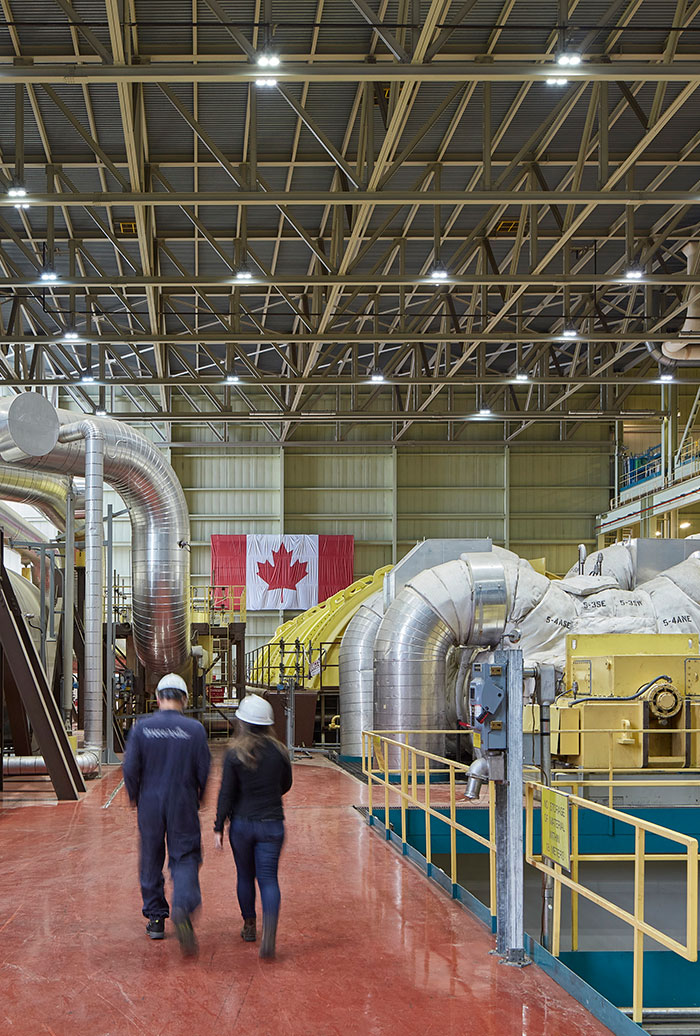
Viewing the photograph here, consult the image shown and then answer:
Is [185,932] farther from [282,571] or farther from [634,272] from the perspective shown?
[282,571]

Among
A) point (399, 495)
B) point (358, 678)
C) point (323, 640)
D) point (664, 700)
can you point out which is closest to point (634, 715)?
point (664, 700)

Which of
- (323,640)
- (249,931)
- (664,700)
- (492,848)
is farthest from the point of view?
(323,640)

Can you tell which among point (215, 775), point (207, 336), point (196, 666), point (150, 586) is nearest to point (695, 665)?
point (215, 775)

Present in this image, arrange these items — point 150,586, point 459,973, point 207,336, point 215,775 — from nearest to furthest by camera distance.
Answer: point 459,973 < point 215,775 < point 150,586 < point 207,336

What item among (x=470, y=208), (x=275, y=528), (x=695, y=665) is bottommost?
(x=695, y=665)

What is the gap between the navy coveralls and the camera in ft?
21.7

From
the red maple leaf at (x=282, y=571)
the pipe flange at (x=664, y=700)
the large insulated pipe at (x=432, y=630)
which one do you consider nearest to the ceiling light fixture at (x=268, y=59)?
the large insulated pipe at (x=432, y=630)

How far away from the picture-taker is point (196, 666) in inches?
918

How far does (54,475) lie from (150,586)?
306 centimetres

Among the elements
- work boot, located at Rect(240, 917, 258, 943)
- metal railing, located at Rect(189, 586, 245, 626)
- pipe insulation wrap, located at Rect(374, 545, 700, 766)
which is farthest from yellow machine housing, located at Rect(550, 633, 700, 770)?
metal railing, located at Rect(189, 586, 245, 626)

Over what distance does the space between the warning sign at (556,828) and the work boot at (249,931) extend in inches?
81.6

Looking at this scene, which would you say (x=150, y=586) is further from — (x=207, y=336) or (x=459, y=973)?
(x=459, y=973)

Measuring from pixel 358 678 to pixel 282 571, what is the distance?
17743 mm

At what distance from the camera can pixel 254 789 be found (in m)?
6.45
